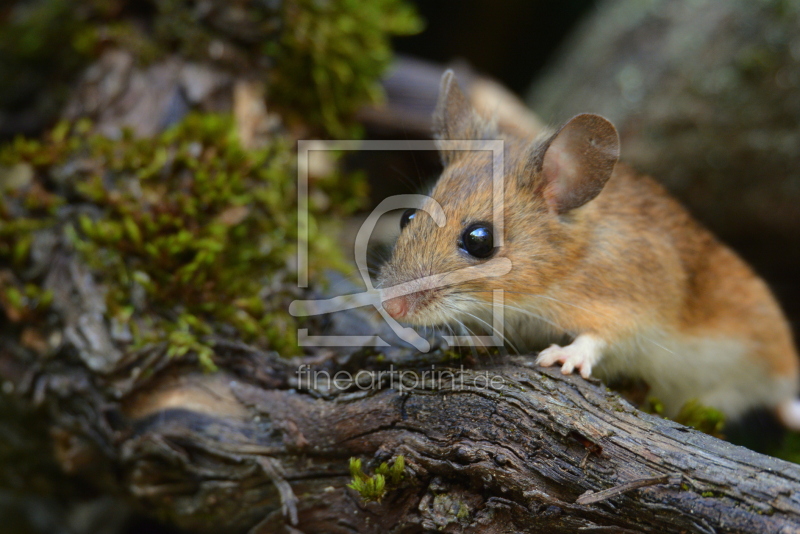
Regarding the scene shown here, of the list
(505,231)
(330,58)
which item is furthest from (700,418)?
(330,58)

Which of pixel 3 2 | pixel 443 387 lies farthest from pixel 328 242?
pixel 3 2

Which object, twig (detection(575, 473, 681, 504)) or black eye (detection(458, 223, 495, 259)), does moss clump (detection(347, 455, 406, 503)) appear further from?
black eye (detection(458, 223, 495, 259))

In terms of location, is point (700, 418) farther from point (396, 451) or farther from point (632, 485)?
point (396, 451)

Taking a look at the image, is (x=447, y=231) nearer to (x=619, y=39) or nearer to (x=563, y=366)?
(x=563, y=366)

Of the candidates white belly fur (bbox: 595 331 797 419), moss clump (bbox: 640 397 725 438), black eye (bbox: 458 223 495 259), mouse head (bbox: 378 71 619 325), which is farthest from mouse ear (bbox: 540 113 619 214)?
moss clump (bbox: 640 397 725 438)

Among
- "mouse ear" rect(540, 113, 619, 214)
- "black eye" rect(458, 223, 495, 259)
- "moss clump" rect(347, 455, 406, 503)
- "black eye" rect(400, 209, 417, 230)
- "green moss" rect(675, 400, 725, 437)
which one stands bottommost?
"moss clump" rect(347, 455, 406, 503)

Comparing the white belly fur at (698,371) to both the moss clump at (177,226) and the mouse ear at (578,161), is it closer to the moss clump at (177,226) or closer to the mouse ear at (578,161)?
the mouse ear at (578,161)

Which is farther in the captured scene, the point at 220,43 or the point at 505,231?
the point at 220,43
